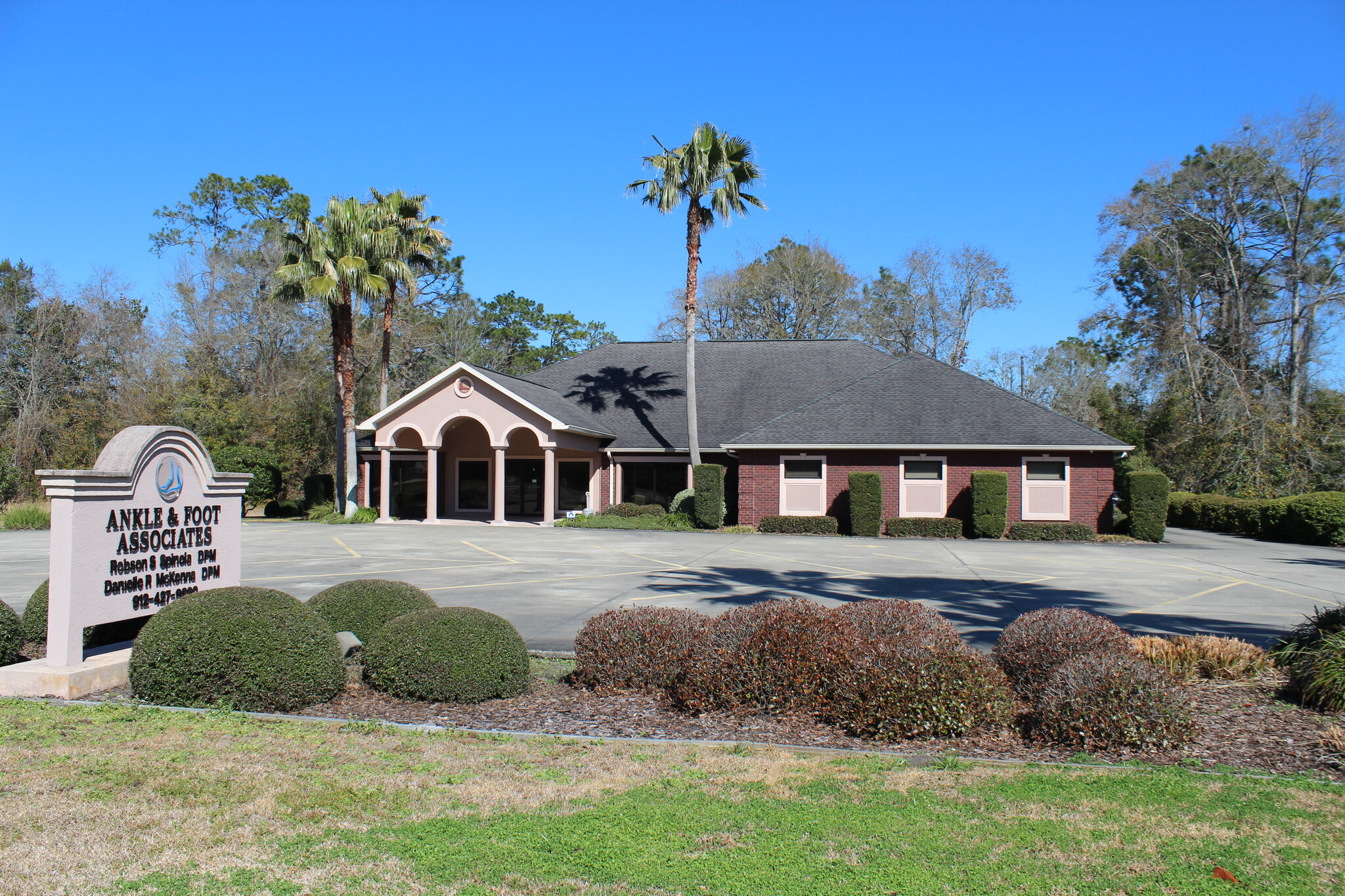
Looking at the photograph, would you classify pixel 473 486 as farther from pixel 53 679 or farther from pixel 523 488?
pixel 53 679

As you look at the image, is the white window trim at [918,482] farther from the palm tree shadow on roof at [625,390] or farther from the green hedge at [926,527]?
the palm tree shadow on roof at [625,390]

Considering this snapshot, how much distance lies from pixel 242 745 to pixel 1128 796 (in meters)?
5.41

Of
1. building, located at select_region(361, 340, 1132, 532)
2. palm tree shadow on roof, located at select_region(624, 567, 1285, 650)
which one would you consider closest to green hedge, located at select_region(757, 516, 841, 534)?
building, located at select_region(361, 340, 1132, 532)

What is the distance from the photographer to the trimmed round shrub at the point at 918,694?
6.14 metres

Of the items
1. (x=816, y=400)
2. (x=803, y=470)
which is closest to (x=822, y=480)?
(x=803, y=470)

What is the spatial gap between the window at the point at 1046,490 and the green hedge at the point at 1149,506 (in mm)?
1904

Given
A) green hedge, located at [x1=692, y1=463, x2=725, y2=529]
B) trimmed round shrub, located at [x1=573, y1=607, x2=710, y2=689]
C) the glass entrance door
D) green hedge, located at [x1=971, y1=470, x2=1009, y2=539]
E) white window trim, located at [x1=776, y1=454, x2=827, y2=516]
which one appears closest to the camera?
trimmed round shrub, located at [x1=573, y1=607, x2=710, y2=689]

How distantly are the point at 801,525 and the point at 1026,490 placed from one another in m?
7.02

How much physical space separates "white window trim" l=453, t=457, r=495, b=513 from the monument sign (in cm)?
2497

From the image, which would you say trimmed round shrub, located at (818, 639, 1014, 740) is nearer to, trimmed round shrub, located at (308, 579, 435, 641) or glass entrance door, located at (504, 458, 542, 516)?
trimmed round shrub, located at (308, 579, 435, 641)

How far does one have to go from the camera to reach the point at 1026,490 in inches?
1058

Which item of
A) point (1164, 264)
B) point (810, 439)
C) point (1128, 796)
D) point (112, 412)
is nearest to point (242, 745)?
point (1128, 796)

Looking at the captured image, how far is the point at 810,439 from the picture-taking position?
28.0m

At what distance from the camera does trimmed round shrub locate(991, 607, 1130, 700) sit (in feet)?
22.1
